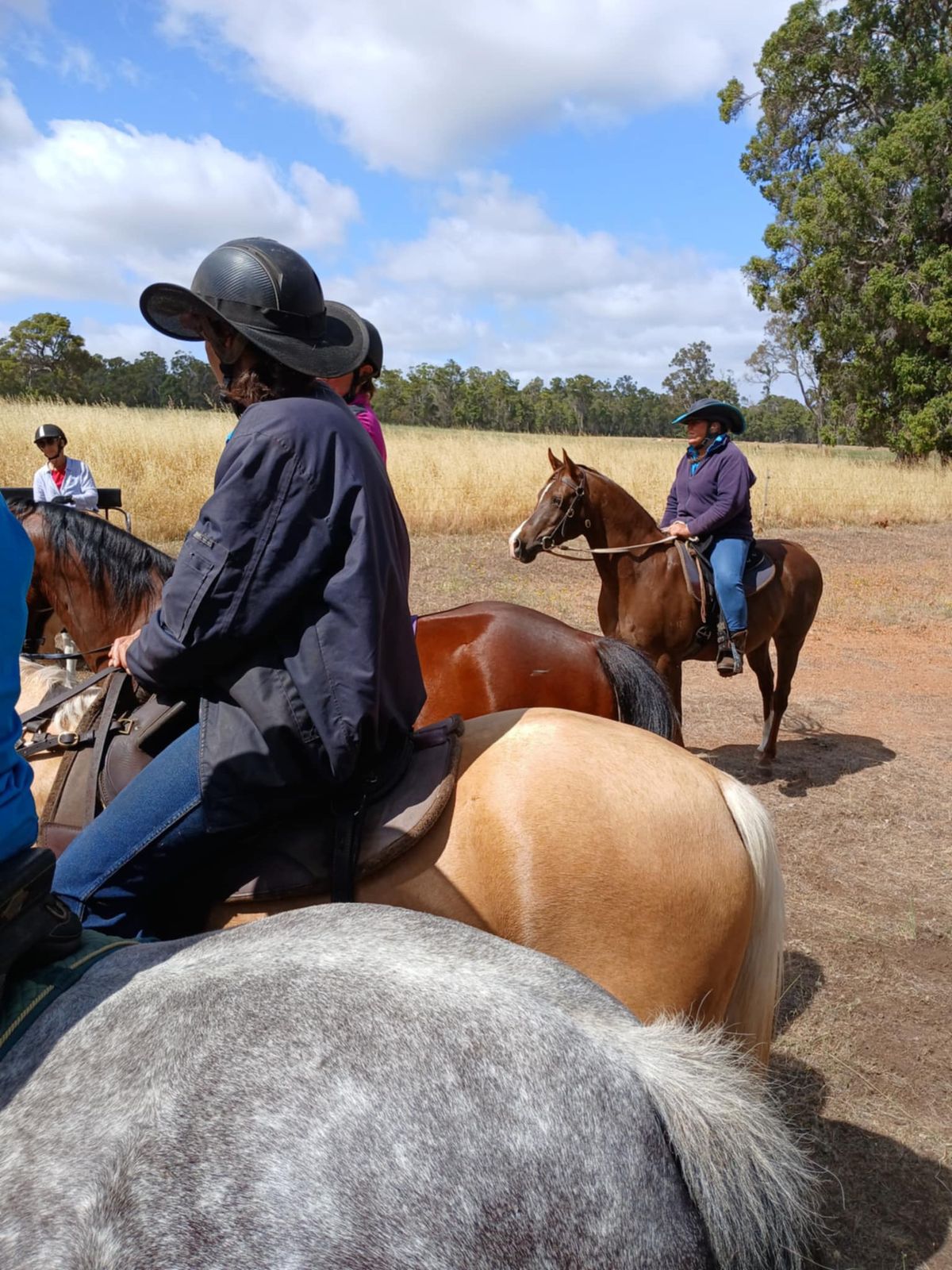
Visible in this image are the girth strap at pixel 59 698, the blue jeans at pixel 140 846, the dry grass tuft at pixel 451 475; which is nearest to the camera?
the blue jeans at pixel 140 846

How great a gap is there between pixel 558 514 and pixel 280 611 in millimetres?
5016

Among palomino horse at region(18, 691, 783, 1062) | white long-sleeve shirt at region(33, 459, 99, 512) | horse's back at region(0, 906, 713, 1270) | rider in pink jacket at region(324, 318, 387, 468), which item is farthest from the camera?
white long-sleeve shirt at region(33, 459, 99, 512)

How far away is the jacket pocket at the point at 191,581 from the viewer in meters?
1.87

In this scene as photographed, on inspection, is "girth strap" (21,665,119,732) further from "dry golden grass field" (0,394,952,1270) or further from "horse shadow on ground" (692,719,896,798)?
"horse shadow on ground" (692,719,896,798)

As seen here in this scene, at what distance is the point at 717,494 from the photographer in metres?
6.73

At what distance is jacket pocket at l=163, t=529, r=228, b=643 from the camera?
73.7 inches

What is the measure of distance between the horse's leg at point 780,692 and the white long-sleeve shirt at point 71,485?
664cm

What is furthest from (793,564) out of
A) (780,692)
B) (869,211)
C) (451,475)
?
(869,211)

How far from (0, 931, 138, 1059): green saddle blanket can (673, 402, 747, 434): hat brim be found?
18.7 feet

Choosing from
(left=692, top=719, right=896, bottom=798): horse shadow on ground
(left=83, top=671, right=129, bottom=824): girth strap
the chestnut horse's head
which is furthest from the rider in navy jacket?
(left=692, top=719, right=896, bottom=798): horse shadow on ground

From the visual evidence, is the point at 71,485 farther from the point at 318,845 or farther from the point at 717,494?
the point at 318,845

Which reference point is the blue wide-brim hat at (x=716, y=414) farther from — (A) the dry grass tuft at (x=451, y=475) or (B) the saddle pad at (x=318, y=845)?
(A) the dry grass tuft at (x=451, y=475)

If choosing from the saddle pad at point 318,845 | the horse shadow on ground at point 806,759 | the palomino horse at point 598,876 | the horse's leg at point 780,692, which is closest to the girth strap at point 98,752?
the palomino horse at point 598,876

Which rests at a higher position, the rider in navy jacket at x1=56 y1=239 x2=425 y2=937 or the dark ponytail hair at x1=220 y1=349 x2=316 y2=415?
the dark ponytail hair at x1=220 y1=349 x2=316 y2=415
